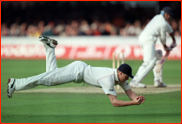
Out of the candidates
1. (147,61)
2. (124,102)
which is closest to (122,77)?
(124,102)

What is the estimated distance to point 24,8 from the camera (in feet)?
81.7

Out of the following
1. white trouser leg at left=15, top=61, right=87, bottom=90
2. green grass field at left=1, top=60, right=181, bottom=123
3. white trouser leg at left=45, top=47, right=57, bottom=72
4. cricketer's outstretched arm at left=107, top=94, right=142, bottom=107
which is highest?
white trouser leg at left=45, top=47, right=57, bottom=72

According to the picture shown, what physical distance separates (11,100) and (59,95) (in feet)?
4.13

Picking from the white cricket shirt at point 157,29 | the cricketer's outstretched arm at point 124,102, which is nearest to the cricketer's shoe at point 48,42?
the cricketer's outstretched arm at point 124,102

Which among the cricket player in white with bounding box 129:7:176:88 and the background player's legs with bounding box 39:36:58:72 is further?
the cricket player in white with bounding box 129:7:176:88

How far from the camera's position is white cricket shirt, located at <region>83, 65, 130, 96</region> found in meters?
5.62

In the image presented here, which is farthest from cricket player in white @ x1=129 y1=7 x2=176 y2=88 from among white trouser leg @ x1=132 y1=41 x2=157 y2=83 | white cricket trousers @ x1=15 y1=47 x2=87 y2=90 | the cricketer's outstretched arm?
the cricketer's outstretched arm

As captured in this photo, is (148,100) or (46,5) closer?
(148,100)

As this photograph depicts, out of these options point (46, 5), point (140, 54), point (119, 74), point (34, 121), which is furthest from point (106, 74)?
point (46, 5)

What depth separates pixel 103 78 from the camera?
572cm

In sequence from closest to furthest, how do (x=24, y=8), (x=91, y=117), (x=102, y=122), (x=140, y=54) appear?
1. (x=102, y=122)
2. (x=91, y=117)
3. (x=140, y=54)
4. (x=24, y=8)

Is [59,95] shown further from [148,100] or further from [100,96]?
[148,100]

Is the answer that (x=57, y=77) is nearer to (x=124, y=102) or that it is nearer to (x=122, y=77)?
(x=122, y=77)

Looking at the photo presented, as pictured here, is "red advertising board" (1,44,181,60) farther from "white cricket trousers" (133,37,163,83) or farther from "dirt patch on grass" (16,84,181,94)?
"dirt patch on grass" (16,84,181,94)
